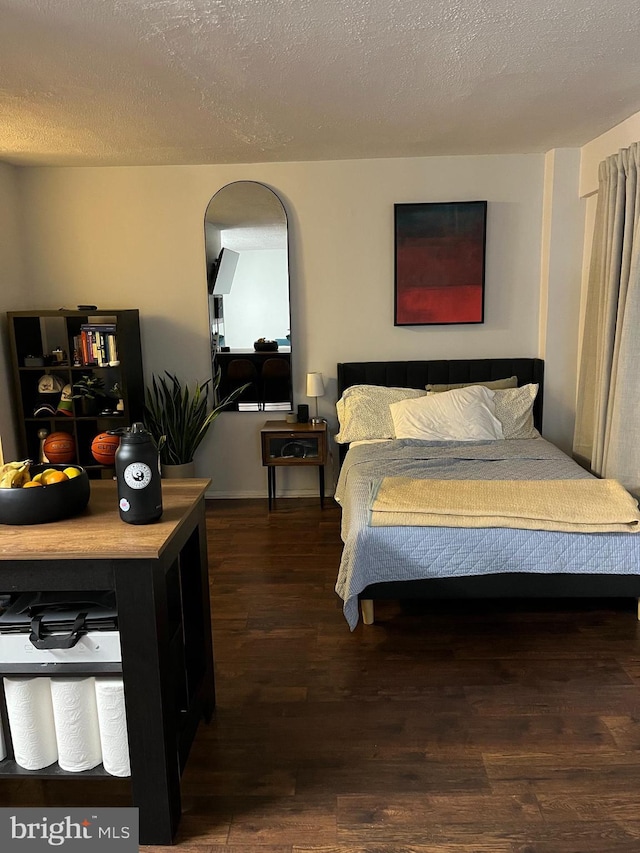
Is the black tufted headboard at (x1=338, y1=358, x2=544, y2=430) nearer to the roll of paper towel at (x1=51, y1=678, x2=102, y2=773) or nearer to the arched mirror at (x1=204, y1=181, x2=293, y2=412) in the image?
the arched mirror at (x1=204, y1=181, x2=293, y2=412)

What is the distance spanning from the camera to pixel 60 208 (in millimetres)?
4910

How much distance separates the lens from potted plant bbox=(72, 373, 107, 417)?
469cm

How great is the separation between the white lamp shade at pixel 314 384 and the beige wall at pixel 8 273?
2.09m

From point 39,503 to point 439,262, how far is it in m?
3.69

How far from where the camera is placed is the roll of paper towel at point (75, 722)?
1.92 m

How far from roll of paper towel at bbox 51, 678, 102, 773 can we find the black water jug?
0.49m

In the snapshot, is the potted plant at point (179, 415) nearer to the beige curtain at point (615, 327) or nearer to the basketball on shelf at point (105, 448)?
the basketball on shelf at point (105, 448)

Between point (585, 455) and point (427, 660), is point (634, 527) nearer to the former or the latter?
point (427, 660)

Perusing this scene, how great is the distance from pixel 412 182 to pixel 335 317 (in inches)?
43.6

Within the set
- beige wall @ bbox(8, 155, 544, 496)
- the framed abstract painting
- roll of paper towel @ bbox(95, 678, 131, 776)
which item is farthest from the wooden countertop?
the framed abstract painting

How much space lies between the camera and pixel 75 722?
192cm

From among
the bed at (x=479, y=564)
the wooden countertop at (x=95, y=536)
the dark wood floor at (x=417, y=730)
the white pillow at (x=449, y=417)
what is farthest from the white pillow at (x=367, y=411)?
the wooden countertop at (x=95, y=536)

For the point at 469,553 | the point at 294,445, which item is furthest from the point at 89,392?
the point at 469,553

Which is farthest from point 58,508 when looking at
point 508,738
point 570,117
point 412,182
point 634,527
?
point 412,182
